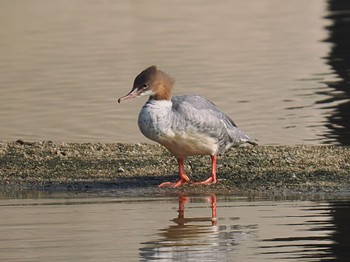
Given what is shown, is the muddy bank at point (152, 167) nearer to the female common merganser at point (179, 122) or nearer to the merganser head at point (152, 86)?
the female common merganser at point (179, 122)

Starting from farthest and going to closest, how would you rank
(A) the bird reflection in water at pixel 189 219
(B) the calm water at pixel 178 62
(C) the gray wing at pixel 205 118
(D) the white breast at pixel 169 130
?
(B) the calm water at pixel 178 62 < (C) the gray wing at pixel 205 118 < (D) the white breast at pixel 169 130 < (A) the bird reflection in water at pixel 189 219

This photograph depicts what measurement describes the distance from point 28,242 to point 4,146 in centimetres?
492

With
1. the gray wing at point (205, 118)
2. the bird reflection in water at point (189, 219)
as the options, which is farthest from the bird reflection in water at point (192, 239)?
the gray wing at point (205, 118)

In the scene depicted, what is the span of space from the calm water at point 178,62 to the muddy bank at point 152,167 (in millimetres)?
1318

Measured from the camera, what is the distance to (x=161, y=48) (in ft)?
85.2

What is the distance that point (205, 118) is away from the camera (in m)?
12.6

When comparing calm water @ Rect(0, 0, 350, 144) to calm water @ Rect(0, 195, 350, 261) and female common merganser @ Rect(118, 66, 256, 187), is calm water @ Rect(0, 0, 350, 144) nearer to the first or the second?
female common merganser @ Rect(118, 66, 256, 187)

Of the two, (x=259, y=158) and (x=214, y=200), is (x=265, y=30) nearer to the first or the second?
(x=259, y=158)

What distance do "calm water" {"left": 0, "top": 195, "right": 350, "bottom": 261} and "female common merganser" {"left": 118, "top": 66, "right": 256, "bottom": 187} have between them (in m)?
0.62

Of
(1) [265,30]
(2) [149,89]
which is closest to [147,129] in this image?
(2) [149,89]

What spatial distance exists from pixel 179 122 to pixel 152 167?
1.21 meters

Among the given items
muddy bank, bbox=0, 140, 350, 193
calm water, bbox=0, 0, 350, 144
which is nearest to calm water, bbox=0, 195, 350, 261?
muddy bank, bbox=0, 140, 350, 193

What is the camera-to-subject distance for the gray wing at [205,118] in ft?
41.0

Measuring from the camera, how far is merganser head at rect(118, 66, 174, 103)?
12648mm
